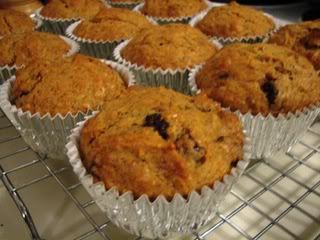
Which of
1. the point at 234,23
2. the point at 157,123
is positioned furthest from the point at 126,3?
the point at 157,123

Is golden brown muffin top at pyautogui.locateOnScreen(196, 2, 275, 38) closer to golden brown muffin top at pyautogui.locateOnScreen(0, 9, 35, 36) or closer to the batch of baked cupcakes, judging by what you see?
the batch of baked cupcakes

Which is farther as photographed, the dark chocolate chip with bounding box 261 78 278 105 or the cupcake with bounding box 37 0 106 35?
the cupcake with bounding box 37 0 106 35

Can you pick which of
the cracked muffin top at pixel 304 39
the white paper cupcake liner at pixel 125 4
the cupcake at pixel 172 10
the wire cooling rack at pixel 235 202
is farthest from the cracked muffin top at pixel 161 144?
the white paper cupcake liner at pixel 125 4

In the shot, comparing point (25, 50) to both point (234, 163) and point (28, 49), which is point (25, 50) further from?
point (234, 163)

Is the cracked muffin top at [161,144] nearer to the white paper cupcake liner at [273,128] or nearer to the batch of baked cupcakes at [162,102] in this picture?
the batch of baked cupcakes at [162,102]

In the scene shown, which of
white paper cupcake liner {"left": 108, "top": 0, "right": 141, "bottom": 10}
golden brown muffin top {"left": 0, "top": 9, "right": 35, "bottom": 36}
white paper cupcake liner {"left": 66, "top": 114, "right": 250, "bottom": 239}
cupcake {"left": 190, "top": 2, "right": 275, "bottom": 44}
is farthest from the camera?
white paper cupcake liner {"left": 108, "top": 0, "right": 141, "bottom": 10}

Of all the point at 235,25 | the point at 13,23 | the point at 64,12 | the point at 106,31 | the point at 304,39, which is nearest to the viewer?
the point at 304,39

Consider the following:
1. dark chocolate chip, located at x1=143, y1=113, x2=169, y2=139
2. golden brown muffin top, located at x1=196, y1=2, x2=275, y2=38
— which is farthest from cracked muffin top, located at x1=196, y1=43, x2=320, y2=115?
golden brown muffin top, located at x1=196, y1=2, x2=275, y2=38
